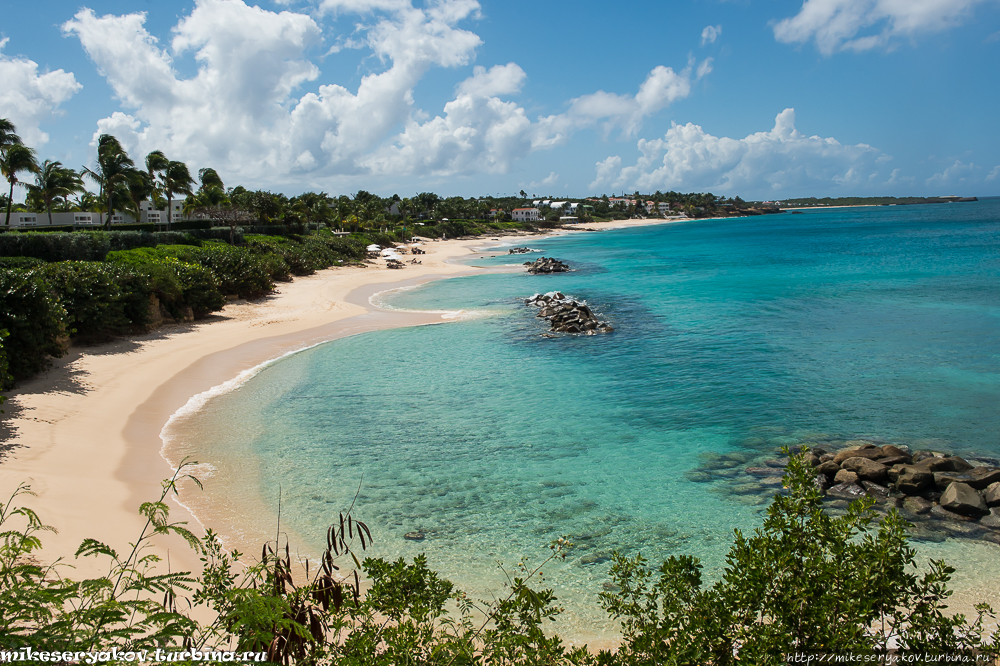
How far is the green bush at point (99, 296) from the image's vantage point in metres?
20.5

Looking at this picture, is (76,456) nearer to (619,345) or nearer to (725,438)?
(725,438)

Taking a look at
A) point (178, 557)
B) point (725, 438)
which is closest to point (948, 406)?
point (725, 438)

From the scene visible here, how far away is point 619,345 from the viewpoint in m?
25.6

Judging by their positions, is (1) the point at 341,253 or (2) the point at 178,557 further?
(1) the point at 341,253

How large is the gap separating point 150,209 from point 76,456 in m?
95.9

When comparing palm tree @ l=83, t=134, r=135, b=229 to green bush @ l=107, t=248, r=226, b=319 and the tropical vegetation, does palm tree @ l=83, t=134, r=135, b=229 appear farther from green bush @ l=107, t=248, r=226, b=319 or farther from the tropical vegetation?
the tropical vegetation

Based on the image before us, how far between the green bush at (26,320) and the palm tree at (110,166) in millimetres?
40638

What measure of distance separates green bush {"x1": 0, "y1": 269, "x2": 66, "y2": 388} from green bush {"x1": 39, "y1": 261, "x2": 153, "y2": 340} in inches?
102

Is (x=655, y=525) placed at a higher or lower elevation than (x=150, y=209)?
lower

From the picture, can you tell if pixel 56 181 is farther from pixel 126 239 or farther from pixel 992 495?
pixel 992 495

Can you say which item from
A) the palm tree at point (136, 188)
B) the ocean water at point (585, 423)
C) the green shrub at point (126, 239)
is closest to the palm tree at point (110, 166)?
the palm tree at point (136, 188)

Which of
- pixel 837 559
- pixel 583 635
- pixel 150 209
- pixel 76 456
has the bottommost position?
pixel 583 635

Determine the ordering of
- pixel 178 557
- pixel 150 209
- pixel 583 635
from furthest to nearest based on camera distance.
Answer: pixel 150 209
pixel 178 557
pixel 583 635

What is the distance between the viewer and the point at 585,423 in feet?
51.5
